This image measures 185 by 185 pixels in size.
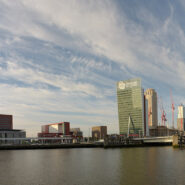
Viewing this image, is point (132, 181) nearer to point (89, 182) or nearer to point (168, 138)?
point (89, 182)

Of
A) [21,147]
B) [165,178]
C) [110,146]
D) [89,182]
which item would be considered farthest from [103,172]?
[21,147]

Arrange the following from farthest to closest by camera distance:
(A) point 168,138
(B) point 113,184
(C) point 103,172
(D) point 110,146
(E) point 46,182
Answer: (A) point 168,138 < (D) point 110,146 < (C) point 103,172 < (E) point 46,182 < (B) point 113,184

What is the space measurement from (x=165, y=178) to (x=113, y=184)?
1123cm

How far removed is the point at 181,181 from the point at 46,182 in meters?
25.1

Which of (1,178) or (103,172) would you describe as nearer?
(1,178)

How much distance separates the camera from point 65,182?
45.1 metres

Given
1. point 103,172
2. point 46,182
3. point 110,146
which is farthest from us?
point 110,146

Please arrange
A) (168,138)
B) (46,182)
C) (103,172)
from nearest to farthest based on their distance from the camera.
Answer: (46,182), (103,172), (168,138)

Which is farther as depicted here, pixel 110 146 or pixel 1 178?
pixel 110 146

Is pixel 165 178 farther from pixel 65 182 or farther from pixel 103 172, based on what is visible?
pixel 65 182

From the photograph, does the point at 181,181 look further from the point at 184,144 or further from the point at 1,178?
the point at 184,144

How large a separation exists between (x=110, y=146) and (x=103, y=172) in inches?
4907

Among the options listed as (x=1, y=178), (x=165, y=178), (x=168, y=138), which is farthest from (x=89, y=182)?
(x=168, y=138)

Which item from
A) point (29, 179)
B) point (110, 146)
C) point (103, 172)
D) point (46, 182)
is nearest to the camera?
point (46, 182)
